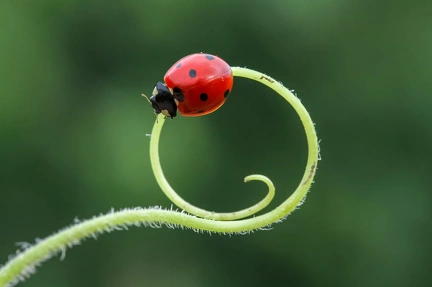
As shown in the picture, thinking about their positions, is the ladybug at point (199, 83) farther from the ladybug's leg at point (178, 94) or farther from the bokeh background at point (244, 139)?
the bokeh background at point (244, 139)

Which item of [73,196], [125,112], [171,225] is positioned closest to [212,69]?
[171,225]

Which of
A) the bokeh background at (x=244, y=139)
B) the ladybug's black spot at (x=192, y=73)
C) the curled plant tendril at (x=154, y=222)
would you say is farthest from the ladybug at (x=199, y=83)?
the bokeh background at (x=244, y=139)

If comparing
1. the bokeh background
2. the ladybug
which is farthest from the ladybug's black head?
the bokeh background

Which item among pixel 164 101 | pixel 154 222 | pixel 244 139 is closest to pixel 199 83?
pixel 164 101

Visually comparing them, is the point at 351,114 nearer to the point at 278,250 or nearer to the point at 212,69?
the point at 278,250

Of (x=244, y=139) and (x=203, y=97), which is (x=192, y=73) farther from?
(x=244, y=139)

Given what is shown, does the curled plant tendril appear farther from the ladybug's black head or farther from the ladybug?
the ladybug's black head
